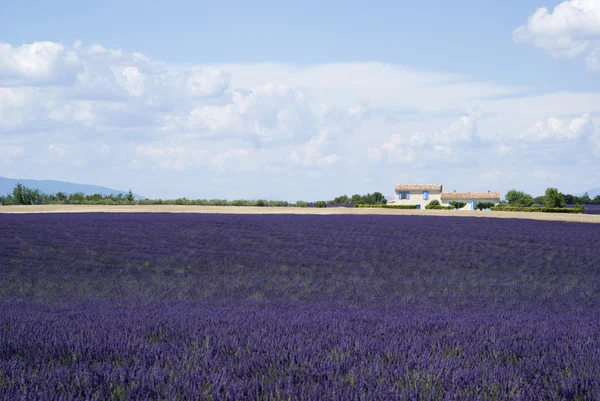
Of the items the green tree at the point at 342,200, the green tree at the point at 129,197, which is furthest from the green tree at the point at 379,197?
the green tree at the point at 129,197

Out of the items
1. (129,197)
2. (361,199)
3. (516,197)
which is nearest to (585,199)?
(516,197)

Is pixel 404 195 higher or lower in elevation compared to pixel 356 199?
higher

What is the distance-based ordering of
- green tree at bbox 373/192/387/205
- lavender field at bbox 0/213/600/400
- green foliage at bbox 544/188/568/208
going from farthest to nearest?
1. green tree at bbox 373/192/387/205
2. green foliage at bbox 544/188/568/208
3. lavender field at bbox 0/213/600/400

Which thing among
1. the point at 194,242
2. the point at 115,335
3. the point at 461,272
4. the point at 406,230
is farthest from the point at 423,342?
the point at 406,230

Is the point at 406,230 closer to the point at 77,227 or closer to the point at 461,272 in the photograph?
the point at 461,272

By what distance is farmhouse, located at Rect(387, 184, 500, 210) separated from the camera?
211ft

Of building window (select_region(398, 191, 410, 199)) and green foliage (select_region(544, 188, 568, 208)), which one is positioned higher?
building window (select_region(398, 191, 410, 199))

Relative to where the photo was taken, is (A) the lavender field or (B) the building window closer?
(A) the lavender field

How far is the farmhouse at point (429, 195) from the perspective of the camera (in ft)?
211

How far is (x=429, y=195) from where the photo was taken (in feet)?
211

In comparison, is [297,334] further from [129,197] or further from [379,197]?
[379,197]

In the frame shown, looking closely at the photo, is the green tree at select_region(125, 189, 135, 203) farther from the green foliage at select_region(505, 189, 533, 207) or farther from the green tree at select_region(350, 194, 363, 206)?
the green foliage at select_region(505, 189, 533, 207)

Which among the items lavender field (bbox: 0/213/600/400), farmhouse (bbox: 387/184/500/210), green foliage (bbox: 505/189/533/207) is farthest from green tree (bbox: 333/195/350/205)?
lavender field (bbox: 0/213/600/400)

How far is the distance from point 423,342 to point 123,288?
6384mm
